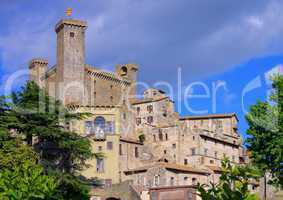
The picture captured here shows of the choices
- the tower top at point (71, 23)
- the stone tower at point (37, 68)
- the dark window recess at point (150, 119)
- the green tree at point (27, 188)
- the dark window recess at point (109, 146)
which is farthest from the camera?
the stone tower at point (37, 68)

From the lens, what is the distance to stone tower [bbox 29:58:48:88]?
89713 millimetres

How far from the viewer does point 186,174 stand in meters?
67.4

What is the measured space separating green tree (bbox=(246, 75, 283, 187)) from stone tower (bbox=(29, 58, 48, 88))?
47.8 m

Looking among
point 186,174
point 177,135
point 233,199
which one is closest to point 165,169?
point 186,174

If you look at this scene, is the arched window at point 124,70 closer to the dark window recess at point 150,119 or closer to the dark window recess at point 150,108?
the dark window recess at point 150,108

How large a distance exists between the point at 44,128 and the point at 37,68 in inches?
1703

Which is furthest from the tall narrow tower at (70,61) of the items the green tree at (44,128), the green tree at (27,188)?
the green tree at (27,188)

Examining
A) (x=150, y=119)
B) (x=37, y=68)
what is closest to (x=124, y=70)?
(x=150, y=119)

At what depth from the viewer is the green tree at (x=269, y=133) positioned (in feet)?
148

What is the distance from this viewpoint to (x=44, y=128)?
48.5 meters

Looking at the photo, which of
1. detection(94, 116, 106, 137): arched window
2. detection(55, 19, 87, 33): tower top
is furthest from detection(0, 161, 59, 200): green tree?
detection(55, 19, 87, 33): tower top

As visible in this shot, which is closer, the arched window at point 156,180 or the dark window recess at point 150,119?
the arched window at point 156,180

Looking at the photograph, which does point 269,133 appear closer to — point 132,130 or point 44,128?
point 44,128

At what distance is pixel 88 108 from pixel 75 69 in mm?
11082
